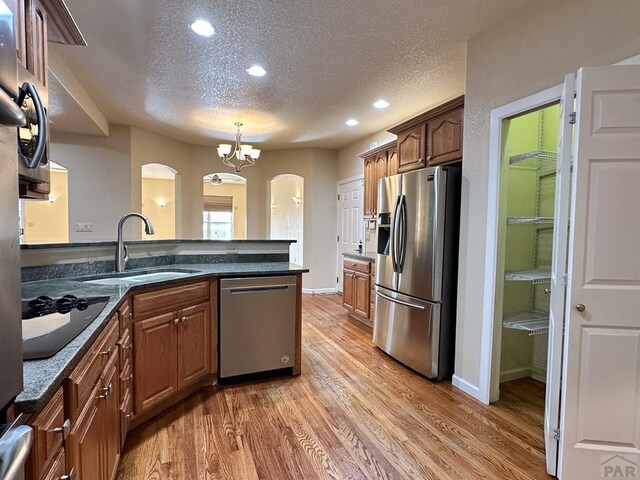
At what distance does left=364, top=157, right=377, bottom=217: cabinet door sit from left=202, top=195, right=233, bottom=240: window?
21.4 feet

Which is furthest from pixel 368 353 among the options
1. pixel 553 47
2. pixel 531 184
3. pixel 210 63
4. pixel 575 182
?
pixel 210 63

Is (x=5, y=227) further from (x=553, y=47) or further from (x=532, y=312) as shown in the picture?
(x=532, y=312)

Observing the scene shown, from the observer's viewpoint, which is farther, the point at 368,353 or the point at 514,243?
the point at 368,353

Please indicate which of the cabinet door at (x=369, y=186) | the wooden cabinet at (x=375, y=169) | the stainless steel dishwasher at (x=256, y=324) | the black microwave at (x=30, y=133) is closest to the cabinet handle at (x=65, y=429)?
the black microwave at (x=30, y=133)

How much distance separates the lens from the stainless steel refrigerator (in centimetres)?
286

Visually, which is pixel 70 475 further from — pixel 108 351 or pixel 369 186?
pixel 369 186

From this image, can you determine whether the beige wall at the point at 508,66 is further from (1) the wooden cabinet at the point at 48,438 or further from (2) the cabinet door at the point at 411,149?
(1) the wooden cabinet at the point at 48,438

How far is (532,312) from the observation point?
9.75 feet

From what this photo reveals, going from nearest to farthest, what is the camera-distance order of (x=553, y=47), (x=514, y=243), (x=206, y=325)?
(x=553, y=47) < (x=206, y=325) < (x=514, y=243)

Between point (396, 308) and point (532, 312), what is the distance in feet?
3.74

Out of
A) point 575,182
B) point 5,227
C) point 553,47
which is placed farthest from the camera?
point 553,47

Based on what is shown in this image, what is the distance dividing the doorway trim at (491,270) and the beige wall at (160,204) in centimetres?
884

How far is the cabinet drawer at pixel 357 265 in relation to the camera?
4393 millimetres

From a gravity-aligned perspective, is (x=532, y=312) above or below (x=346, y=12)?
below
